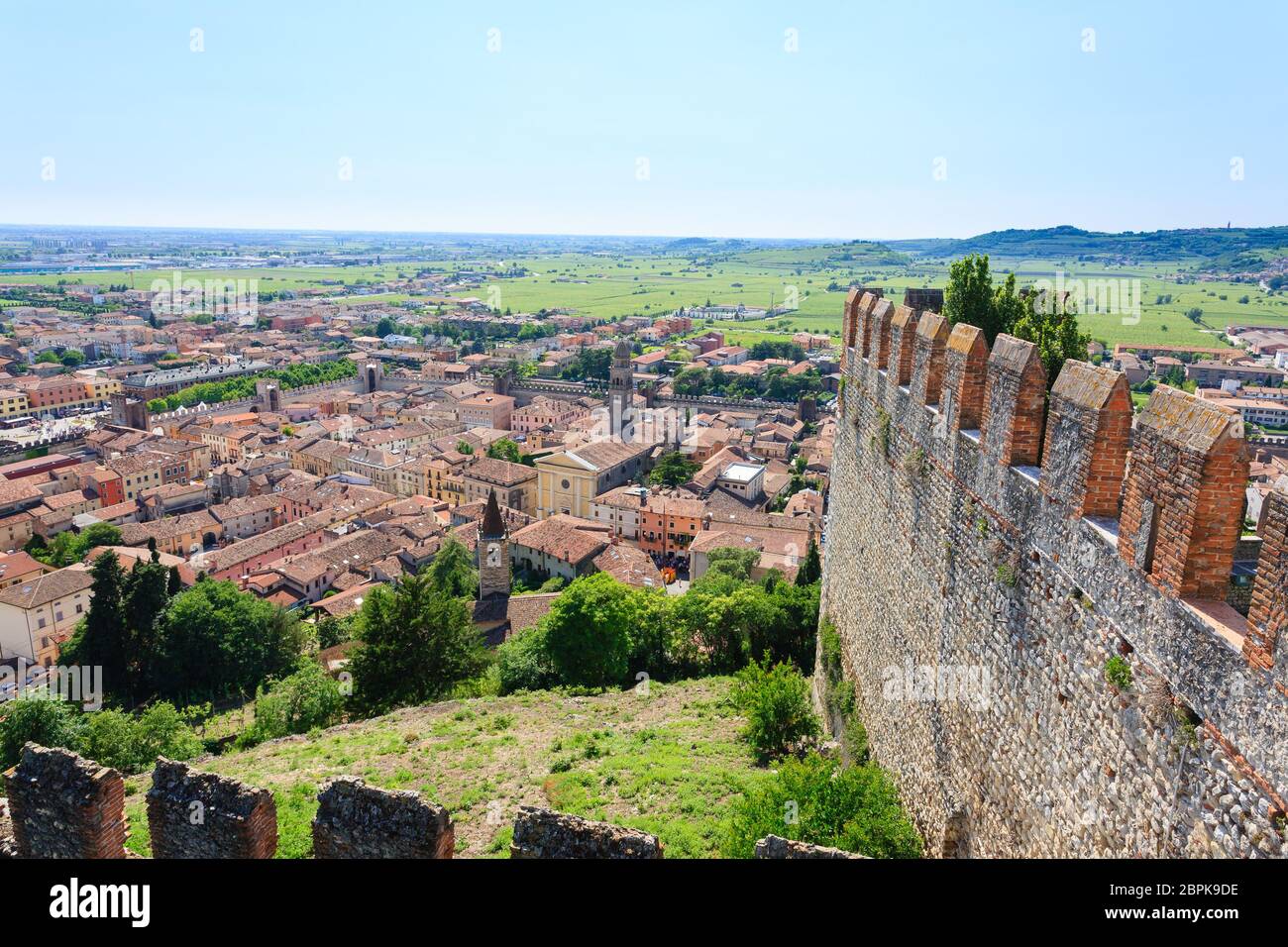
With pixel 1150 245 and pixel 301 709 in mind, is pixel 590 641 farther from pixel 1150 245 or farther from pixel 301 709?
pixel 1150 245

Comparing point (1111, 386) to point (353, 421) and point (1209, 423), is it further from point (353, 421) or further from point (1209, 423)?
point (353, 421)

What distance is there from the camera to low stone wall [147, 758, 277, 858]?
6656 millimetres

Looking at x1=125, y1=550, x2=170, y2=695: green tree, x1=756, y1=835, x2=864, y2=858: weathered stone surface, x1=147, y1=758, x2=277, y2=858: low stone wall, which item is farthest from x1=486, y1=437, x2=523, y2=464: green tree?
x1=756, y1=835, x2=864, y2=858: weathered stone surface

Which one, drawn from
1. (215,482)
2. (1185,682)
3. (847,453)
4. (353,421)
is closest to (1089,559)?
(1185,682)

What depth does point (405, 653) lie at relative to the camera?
23375 mm

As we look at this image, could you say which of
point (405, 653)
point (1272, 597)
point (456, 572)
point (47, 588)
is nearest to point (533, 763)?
point (405, 653)

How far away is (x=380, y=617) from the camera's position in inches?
920

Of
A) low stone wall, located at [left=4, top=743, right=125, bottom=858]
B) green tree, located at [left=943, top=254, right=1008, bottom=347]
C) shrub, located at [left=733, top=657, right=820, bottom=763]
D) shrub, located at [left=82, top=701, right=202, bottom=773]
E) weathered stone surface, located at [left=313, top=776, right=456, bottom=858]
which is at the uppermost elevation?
green tree, located at [left=943, top=254, right=1008, bottom=347]

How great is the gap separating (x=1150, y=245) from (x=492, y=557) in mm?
144966

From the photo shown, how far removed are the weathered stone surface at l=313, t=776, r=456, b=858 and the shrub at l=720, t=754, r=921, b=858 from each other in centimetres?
370

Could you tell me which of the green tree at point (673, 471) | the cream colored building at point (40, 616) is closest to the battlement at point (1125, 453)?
the cream colored building at point (40, 616)

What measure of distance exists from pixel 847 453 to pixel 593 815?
642cm

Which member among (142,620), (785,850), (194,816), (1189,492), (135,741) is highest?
(1189,492)

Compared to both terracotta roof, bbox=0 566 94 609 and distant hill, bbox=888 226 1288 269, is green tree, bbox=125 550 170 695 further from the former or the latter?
distant hill, bbox=888 226 1288 269
